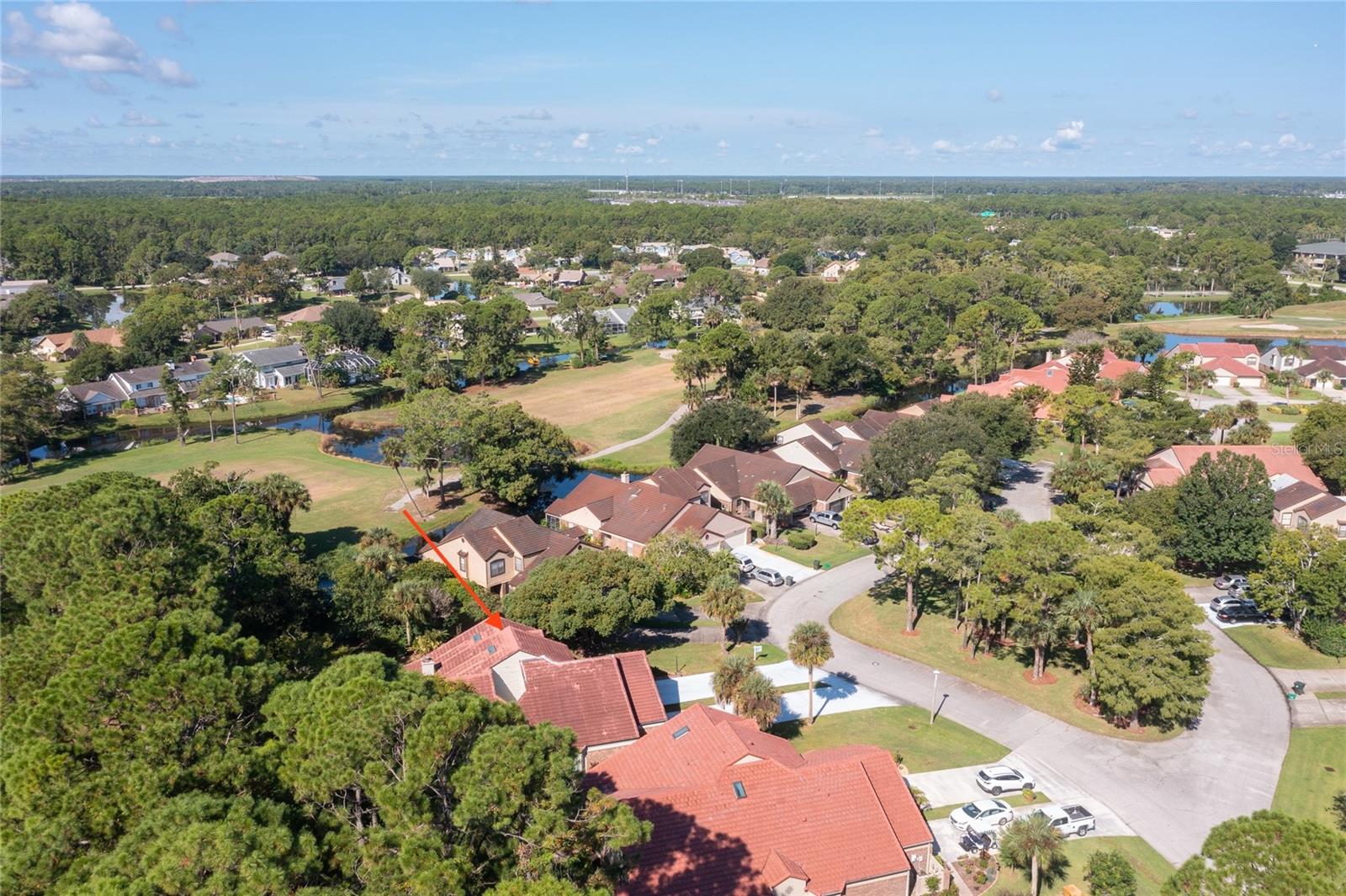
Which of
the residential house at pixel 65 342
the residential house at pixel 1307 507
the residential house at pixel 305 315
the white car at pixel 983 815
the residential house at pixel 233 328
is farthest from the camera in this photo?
the residential house at pixel 305 315

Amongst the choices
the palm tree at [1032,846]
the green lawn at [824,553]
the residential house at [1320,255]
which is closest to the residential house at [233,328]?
the green lawn at [824,553]

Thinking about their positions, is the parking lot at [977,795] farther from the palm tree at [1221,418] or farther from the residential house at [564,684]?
the palm tree at [1221,418]

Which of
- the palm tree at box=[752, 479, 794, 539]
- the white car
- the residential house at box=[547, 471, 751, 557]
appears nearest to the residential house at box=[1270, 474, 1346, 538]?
the palm tree at box=[752, 479, 794, 539]

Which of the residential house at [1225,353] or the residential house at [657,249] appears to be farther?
the residential house at [657,249]

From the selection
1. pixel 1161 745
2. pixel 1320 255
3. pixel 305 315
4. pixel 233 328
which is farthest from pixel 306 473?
pixel 1320 255

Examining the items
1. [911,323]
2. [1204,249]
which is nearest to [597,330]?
[911,323]

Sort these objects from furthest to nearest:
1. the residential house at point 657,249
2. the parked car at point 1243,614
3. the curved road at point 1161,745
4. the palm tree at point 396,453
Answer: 1. the residential house at point 657,249
2. the palm tree at point 396,453
3. the parked car at point 1243,614
4. the curved road at point 1161,745

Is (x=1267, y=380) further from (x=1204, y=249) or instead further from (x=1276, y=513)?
(x=1204, y=249)
